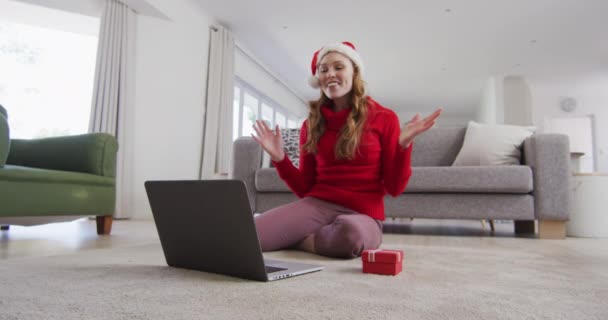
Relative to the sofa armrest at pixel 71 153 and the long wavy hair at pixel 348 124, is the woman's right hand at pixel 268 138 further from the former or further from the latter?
the sofa armrest at pixel 71 153

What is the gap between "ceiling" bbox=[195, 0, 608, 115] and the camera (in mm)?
4754

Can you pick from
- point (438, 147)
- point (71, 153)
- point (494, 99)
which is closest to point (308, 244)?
point (71, 153)

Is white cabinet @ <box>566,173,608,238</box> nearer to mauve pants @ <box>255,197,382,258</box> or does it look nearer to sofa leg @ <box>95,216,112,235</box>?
mauve pants @ <box>255,197,382,258</box>

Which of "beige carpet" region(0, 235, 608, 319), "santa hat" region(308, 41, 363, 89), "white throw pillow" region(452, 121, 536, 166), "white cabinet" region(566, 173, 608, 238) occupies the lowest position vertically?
"beige carpet" region(0, 235, 608, 319)

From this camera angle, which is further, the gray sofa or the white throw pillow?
the white throw pillow

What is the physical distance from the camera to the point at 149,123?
4309 millimetres

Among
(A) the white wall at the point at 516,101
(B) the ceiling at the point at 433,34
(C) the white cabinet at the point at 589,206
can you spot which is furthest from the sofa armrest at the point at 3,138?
(A) the white wall at the point at 516,101

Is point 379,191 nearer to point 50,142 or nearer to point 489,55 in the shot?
point 50,142

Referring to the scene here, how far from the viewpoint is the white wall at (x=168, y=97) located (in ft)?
13.9

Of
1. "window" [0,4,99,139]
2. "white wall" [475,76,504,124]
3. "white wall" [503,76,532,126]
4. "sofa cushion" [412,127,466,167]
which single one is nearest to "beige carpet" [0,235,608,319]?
Result: "sofa cushion" [412,127,466,167]

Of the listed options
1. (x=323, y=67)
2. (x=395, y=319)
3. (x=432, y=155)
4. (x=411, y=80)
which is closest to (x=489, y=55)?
(x=411, y=80)

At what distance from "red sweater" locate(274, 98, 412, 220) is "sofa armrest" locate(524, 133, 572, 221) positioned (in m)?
1.33

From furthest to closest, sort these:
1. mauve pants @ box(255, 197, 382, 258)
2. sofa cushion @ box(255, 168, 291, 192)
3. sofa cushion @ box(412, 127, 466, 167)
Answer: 1. sofa cushion @ box(412, 127, 466, 167)
2. sofa cushion @ box(255, 168, 291, 192)
3. mauve pants @ box(255, 197, 382, 258)

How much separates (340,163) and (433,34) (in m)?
4.52
